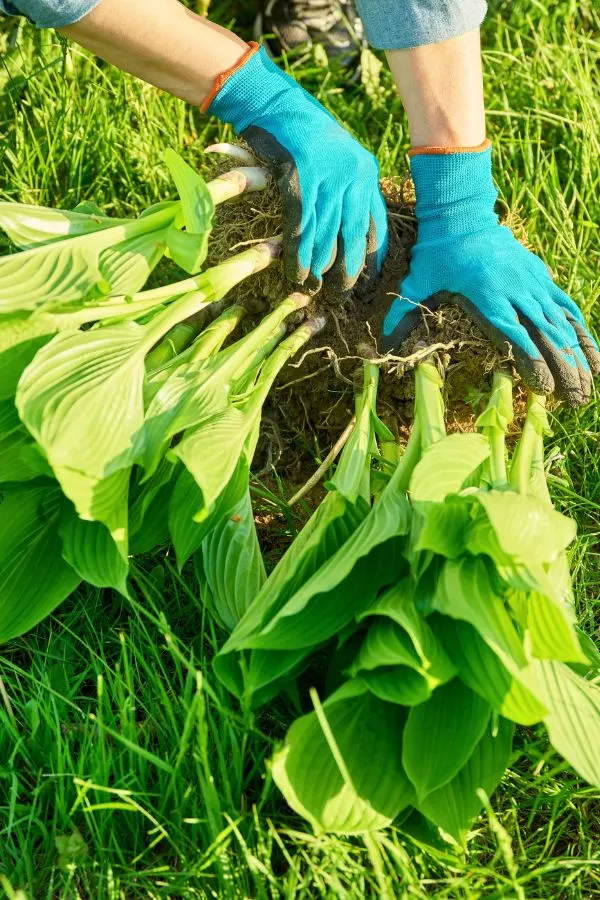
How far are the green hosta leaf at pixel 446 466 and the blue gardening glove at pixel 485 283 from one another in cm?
35

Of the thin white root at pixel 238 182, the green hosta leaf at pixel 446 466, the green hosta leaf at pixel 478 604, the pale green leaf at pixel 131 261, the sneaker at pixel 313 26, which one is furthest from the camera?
the sneaker at pixel 313 26

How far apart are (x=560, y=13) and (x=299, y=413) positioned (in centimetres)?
135

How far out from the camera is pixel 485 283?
60.3 inches

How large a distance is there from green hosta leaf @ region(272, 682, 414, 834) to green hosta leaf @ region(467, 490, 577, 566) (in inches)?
9.4

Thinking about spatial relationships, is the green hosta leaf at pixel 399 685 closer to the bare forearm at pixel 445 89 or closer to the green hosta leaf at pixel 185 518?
the green hosta leaf at pixel 185 518

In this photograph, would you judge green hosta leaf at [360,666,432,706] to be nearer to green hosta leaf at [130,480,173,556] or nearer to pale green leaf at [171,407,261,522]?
pale green leaf at [171,407,261,522]

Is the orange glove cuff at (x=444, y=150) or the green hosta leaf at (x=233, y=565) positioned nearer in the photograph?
the green hosta leaf at (x=233, y=565)

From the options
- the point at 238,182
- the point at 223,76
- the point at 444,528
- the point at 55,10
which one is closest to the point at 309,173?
the point at 238,182

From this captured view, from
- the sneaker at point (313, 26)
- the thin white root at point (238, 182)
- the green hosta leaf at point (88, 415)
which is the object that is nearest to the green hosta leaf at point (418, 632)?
the green hosta leaf at point (88, 415)

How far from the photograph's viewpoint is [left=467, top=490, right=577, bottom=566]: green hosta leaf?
968mm

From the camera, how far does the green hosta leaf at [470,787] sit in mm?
1047

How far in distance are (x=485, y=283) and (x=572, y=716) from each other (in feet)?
2.47

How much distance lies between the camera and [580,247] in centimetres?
190

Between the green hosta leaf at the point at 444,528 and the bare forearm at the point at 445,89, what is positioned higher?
the bare forearm at the point at 445,89
